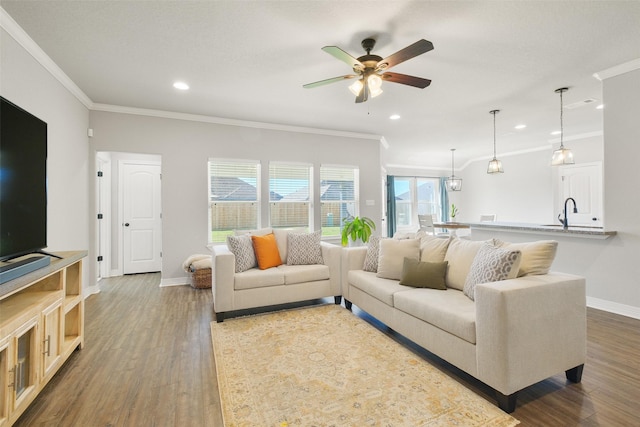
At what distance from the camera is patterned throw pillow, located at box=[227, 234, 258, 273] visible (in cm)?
332

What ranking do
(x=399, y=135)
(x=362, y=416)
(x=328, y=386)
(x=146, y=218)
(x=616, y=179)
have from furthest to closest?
1. (x=399, y=135)
2. (x=146, y=218)
3. (x=616, y=179)
4. (x=328, y=386)
5. (x=362, y=416)

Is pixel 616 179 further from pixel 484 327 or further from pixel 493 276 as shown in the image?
pixel 484 327

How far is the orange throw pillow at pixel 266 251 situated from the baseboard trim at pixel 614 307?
12.1ft

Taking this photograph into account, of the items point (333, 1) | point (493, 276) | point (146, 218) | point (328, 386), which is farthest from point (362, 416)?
point (146, 218)

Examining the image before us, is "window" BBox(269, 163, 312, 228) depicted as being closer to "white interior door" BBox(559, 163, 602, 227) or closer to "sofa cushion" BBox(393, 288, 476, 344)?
"sofa cushion" BBox(393, 288, 476, 344)

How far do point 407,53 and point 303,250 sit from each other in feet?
7.79

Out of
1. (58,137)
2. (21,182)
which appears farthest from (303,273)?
(58,137)

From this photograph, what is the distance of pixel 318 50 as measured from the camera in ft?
8.92

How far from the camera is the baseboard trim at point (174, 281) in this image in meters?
4.45

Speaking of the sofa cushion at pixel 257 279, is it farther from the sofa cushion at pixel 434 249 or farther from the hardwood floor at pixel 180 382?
the sofa cushion at pixel 434 249

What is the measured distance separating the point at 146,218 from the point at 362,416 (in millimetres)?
5242

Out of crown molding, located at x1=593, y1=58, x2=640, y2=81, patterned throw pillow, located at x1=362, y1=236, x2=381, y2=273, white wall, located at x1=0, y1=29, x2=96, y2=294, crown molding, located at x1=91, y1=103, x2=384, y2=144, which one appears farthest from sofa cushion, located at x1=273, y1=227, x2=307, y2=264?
crown molding, located at x1=593, y1=58, x2=640, y2=81

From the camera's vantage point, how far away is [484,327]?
1706 millimetres

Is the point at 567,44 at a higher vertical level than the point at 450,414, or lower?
higher
